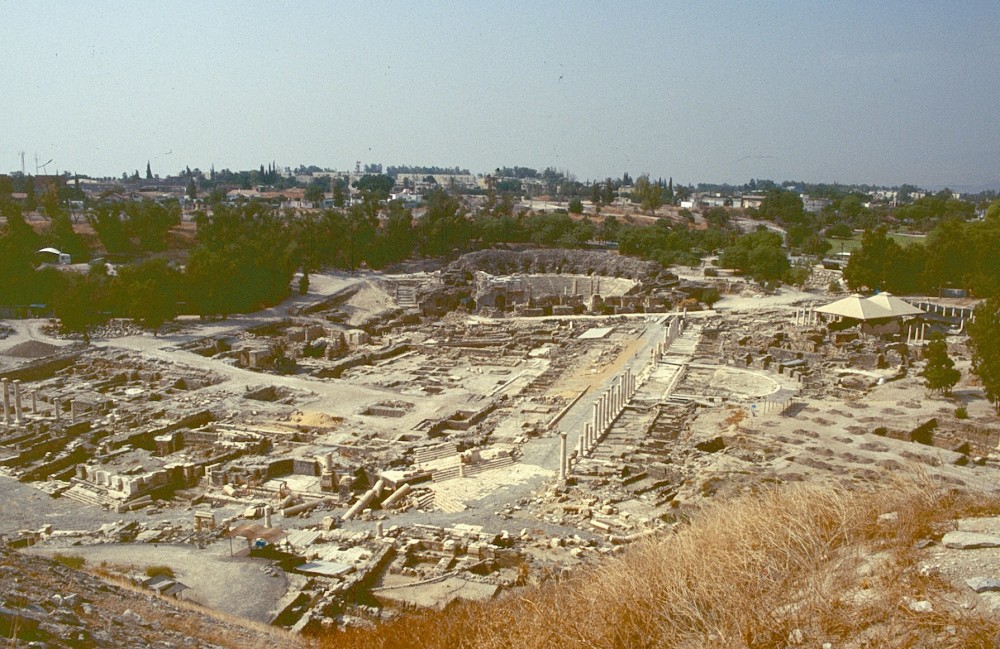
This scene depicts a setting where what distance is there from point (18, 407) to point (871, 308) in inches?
1445

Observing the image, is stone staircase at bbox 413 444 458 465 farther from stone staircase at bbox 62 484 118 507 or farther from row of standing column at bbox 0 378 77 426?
row of standing column at bbox 0 378 77 426

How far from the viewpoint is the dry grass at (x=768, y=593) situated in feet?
24.7

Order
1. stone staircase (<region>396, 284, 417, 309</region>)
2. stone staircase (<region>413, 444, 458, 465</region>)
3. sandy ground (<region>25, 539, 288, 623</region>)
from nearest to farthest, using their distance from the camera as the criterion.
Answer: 1. sandy ground (<region>25, 539, 288, 623</region>)
2. stone staircase (<region>413, 444, 458, 465</region>)
3. stone staircase (<region>396, 284, 417, 309</region>)

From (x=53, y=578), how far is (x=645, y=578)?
856 centimetres

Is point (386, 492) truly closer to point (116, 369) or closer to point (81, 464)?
point (81, 464)

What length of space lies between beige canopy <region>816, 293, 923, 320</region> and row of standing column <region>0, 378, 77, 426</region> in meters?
33.9

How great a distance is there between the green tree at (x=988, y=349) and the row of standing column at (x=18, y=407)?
97.4 feet

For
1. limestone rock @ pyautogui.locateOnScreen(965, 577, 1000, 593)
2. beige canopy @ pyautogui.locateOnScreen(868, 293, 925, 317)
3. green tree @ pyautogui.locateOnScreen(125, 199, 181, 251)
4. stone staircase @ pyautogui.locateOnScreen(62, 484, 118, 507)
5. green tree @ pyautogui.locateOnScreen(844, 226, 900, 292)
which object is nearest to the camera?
limestone rock @ pyautogui.locateOnScreen(965, 577, 1000, 593)

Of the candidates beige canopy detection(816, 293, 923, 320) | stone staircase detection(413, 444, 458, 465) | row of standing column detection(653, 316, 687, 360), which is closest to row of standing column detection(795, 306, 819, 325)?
beige canopy detection(816, 293, 923, 320)

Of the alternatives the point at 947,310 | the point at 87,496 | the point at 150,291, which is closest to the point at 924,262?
the point at 947,310

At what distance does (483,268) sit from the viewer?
61594mm

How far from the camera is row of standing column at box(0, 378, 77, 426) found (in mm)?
27344

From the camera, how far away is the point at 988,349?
25281 millimetres

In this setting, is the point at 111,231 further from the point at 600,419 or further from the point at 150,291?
the point at 600,419
